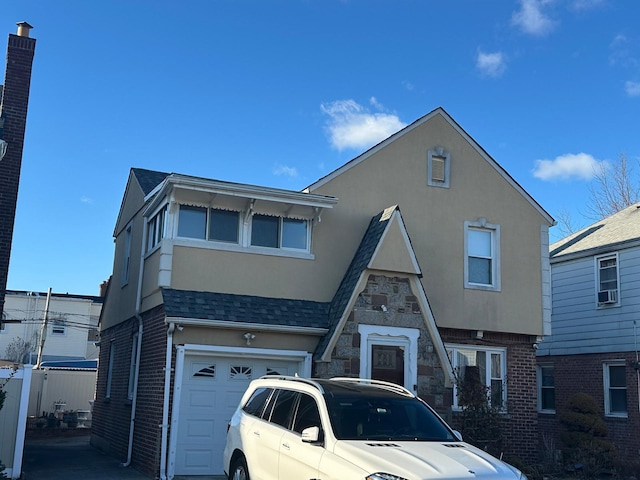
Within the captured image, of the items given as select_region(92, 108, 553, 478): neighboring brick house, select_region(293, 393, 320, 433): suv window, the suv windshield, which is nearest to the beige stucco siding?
select_region(92, 108, 553, 478): neighboring brick house

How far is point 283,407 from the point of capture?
8938mm

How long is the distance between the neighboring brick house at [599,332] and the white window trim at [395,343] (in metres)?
6.79

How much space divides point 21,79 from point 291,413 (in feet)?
32.8

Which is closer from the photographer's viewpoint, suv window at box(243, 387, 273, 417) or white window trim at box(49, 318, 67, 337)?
suv window at box(243, 387, 273, 417)

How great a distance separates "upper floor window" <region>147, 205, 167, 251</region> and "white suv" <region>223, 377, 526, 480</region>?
584 centimetres

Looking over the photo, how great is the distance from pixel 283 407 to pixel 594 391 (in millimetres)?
13721

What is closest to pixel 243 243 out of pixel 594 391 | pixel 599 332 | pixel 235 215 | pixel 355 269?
pixel 235 215

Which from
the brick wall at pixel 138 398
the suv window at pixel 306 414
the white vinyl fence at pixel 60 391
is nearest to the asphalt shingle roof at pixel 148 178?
the brick wall at pixel 138 398

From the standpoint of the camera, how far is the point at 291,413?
8.66m

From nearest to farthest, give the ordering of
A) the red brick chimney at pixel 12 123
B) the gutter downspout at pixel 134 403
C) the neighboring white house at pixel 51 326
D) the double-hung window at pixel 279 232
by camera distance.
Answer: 1. the red brick chimney at pixel 12 123
2. the double-hung window at pixel 279 232
3. the gutter downspout at pixel 134 403
4. the neighboring white house at pixel 51 326

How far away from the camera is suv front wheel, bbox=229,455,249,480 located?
366 inches

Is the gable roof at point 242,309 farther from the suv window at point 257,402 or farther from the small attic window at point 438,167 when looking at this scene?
the small attic window at point 438,167

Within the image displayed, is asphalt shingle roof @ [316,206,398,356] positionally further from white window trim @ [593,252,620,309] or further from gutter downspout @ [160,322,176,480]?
white window trim @ [593,252,620,309]

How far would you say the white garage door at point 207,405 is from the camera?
13492 millimetres
